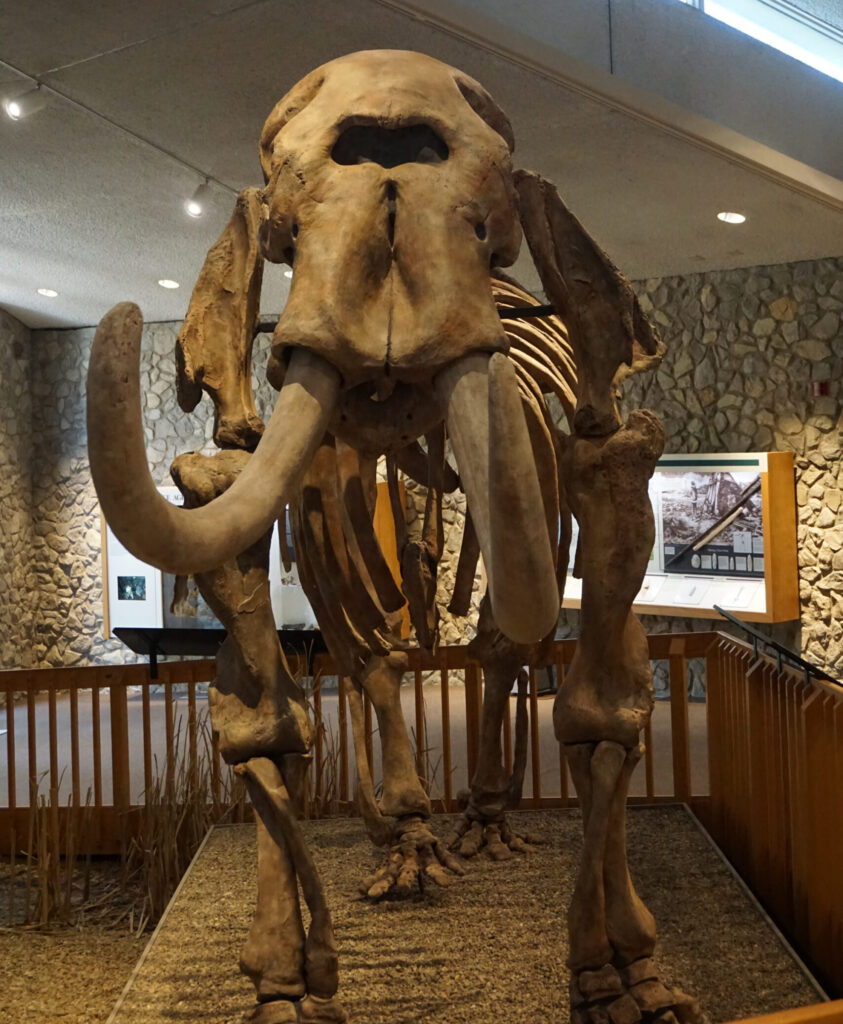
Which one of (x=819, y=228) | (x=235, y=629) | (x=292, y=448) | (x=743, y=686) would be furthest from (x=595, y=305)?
(x=819, y=228)

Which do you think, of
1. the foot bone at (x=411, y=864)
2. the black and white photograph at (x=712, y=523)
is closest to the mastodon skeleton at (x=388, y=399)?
the foot bone at (x=411, y=864)

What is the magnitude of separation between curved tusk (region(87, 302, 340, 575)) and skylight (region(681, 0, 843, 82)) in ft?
15.7

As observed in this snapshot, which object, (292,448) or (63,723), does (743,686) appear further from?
(63,723)

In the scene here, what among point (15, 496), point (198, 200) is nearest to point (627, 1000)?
point (198, 200)

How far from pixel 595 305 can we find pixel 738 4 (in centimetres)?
412

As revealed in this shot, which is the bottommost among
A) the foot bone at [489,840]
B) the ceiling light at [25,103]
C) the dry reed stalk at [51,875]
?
the dry reed stalk at [51,875]

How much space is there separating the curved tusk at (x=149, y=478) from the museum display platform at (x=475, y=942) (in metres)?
1.79

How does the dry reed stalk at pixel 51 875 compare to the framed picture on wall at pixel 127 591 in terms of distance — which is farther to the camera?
the framed picture on wall at pixel 127 591

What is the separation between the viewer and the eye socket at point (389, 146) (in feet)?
7.09

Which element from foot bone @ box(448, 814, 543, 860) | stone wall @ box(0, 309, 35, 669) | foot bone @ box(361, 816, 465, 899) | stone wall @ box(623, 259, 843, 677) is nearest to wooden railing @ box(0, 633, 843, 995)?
foot bone @ box(448, 814, 543, 860)

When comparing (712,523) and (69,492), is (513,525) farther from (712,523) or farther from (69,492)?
(69,492)

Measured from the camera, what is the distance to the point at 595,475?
93.0 inches

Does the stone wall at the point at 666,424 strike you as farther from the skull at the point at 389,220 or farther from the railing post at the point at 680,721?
the skull at the point at 389,220

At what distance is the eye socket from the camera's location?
7.09 ft
